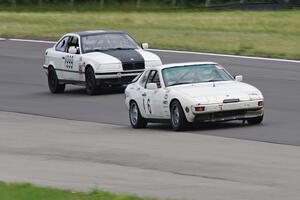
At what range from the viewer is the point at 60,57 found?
27859mm

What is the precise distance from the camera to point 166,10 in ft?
188

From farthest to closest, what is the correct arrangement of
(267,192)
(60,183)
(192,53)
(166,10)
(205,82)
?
(166,10), (192,53), (205,82), (60,183), (267,192)

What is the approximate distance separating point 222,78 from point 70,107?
577 cm

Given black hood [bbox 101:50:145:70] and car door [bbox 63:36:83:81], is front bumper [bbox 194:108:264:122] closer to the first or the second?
black hood [bbox 101:50:145:70]

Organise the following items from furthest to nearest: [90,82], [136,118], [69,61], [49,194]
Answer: [69,61], [90,82], [136,118], [49,194]

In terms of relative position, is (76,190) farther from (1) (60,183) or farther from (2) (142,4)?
(2) (142,4)

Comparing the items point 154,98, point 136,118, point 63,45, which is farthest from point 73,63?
point 154,98

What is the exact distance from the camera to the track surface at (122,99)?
18.4 m

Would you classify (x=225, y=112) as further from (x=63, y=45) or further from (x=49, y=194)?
(x=63, y=45)

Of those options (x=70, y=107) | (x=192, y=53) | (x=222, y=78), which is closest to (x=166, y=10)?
(x=192, y=53)

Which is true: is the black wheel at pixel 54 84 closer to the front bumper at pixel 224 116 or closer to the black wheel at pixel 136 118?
the black wheel at pixel 136 118

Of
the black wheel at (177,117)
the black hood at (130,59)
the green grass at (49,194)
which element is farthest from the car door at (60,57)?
the green grass at (49,194)

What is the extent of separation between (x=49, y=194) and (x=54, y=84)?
17.5 meters

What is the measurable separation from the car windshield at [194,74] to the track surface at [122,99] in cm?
86
